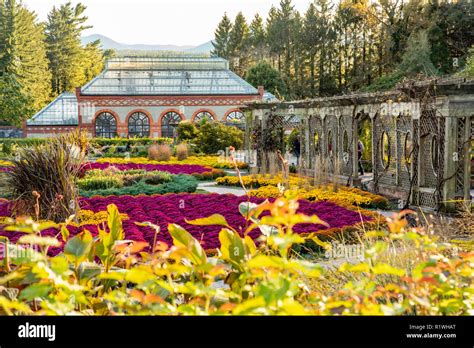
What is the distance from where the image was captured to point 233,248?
290 cm

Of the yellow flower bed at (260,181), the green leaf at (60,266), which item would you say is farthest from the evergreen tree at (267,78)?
the green leaf at (60,266)

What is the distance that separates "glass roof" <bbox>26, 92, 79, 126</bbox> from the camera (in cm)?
4138

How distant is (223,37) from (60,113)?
2159 cm

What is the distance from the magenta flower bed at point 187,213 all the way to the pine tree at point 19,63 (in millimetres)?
33779

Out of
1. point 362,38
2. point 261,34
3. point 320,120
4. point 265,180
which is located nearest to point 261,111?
point 320,120

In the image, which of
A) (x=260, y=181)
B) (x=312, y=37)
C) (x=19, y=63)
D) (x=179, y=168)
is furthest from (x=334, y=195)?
(x=312, y=37)

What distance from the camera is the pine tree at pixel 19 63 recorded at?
42.8 meters

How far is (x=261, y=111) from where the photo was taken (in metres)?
19.2

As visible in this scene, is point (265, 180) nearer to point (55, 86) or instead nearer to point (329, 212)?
point (329, 212)

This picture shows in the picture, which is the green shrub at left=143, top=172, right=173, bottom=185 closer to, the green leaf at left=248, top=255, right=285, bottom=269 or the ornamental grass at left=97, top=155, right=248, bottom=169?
the ornamental grass at left=97, top=155, right=248, bottom=169

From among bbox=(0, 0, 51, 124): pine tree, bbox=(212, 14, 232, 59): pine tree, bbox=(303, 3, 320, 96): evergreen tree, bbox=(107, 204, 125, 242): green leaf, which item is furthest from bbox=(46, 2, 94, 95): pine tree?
bbox=(107, 204, 125, 242): green leaf

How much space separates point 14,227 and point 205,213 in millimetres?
7345

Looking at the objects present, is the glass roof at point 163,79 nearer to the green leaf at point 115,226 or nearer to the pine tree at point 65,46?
the pine tree at point 65,46

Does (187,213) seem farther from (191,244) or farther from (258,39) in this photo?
(258,39)
